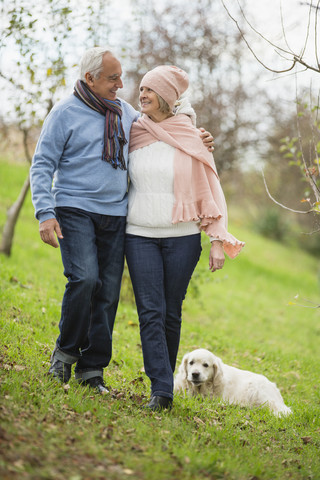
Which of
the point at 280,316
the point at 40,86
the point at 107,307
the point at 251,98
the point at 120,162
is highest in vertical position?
the point at 251,98

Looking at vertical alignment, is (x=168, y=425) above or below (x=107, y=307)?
below

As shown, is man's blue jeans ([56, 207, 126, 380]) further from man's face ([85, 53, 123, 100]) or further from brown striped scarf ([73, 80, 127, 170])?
man's face ([85, 53, 123, 100])

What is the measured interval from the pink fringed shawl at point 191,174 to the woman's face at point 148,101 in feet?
0.30

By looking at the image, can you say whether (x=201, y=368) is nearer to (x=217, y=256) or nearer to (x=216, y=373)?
(x=216, y=373)

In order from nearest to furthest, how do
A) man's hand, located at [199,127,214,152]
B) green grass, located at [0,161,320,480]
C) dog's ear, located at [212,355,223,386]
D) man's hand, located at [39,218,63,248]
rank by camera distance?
green grass, located at [0,161,320,480], man's hand, located at [39,218,63,248], man's hand, located at [199,127,214,152], dog's ear, located at [212,355,223,386]

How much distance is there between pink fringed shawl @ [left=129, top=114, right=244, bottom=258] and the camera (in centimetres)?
390

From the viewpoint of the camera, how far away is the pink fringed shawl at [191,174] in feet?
12.8

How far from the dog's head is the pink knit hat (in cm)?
243

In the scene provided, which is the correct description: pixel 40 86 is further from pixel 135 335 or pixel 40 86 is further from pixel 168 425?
pixel 168 425

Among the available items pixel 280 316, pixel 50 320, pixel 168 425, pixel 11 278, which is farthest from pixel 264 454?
pixel 280 316

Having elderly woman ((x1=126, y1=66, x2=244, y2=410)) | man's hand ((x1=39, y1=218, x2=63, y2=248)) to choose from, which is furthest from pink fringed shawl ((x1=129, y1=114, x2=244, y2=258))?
man's hand ((x1=39, y1=218, x2=63, y2=248))

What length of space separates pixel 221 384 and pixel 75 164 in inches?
104

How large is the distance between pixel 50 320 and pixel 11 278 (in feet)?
6.06

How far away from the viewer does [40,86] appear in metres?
7.69
